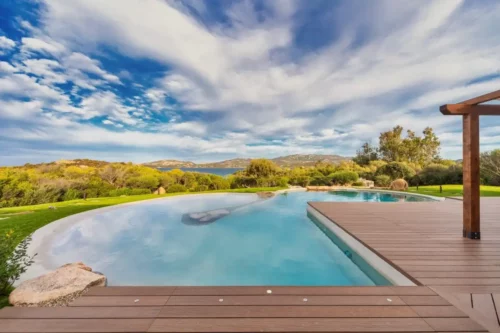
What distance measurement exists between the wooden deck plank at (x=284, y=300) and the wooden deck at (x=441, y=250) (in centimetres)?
53

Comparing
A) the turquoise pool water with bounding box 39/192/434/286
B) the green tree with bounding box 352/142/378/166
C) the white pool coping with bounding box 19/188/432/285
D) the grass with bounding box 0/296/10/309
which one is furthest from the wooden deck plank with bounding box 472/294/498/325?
the green tree with bounding box 352/142/378/166

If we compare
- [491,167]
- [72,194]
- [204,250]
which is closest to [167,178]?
[72,194]

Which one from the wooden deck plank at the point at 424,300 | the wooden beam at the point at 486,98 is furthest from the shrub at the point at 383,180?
the wooden deck plank at the point at 424,300

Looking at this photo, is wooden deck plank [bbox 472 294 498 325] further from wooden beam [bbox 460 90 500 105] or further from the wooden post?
wooden beam [bbox 460 90 500 105]

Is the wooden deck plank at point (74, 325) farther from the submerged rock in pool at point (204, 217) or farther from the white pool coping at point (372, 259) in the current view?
the submerged rock in pool at point (204, 217)

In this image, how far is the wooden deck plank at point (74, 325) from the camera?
4.62 feet

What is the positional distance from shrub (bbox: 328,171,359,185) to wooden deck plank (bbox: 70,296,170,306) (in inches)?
618

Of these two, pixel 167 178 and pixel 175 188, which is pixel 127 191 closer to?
pixel 175 188

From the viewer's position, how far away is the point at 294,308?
5.33ft

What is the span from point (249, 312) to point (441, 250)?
277 centimetres

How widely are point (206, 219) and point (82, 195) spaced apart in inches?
293

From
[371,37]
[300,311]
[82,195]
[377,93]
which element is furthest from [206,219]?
[377,93]

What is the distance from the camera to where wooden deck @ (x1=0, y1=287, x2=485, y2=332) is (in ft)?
4.69

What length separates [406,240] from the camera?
10.8ft
